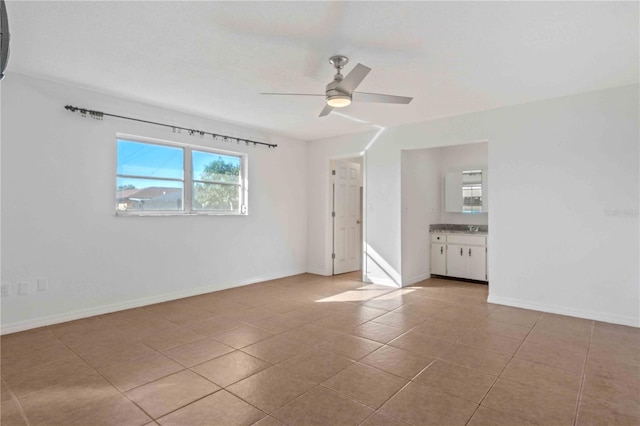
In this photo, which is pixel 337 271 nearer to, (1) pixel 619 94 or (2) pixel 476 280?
(2) pixel 476 280

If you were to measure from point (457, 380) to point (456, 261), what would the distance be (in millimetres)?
3628

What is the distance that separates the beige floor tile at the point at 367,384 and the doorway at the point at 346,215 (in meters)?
3.74

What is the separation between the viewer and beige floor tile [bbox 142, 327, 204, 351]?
2.99 m

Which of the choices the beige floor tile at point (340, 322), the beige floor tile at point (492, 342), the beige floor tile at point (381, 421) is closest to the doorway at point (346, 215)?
the beige floor tile at point (340, 322)

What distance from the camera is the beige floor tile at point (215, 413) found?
6.29ft

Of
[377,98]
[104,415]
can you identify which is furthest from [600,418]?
[104,415]

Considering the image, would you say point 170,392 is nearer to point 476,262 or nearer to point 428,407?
point 428,407

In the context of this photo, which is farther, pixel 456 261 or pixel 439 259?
pixel 439 259

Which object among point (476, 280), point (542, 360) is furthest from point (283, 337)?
point (476, 280)

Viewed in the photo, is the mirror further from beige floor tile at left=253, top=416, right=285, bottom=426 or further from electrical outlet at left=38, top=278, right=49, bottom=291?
electrical outlet at left=38, top=278, right=49, bottom=291

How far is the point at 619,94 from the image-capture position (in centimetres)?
359

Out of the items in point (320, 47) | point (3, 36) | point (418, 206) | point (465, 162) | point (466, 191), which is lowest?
point (418, 206)

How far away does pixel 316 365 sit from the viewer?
262 centimetres

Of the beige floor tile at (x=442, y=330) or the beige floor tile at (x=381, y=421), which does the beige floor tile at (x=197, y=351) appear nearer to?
the beige floor tile at (x=381, y=421)
